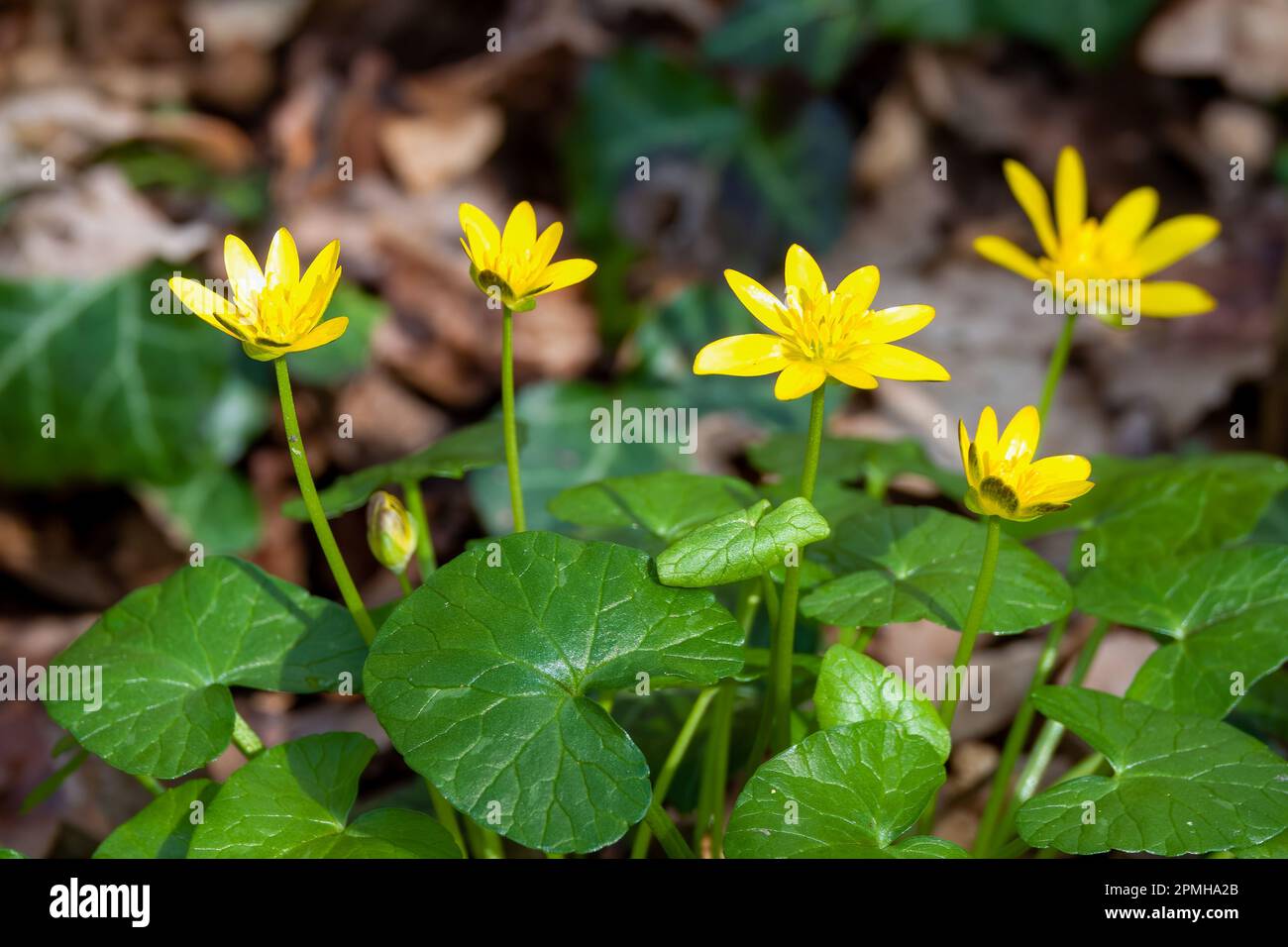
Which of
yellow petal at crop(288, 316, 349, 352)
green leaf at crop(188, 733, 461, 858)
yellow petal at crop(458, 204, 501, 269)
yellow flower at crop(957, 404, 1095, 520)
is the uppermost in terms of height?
yellow petal at crop(458, 204, 501, 269)

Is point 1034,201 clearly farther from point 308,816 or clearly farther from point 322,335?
point 308,816

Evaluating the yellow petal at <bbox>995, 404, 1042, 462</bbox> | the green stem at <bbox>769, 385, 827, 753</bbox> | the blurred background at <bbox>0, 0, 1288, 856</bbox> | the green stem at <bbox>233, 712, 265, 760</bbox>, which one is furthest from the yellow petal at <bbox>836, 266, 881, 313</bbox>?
the blurred background at <bbox>0, 0, 1288, 856</bbox>

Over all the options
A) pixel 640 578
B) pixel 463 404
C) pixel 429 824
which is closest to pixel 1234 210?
pixel 463 404

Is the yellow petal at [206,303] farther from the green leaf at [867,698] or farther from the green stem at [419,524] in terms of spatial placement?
the green leaf at [867,698]

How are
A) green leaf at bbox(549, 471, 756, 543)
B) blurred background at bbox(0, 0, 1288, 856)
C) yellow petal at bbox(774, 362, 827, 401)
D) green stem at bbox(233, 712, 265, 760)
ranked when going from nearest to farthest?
yellow petal at bbox(774, 362, 827, 401) → green stem at bbox(233, 712, 265, 760) → green leaf at bbox(549, 471, 756, 543) → blurred background at bbox(0, 0, 1288, 856)

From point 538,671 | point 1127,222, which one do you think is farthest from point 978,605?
point 1127,222

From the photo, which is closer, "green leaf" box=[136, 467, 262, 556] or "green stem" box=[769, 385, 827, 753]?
"green stem" box=[769, 385, 827, 753]

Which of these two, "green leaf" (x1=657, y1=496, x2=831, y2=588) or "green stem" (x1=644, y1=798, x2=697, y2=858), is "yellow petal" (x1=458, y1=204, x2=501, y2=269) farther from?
"green stem" (x1=644, y1=798, x2=697, y2=858)
